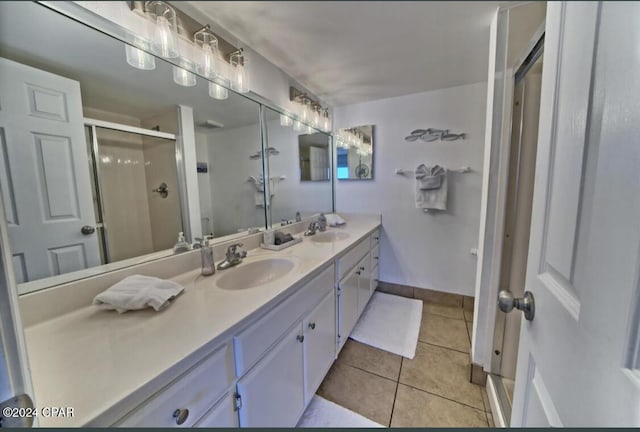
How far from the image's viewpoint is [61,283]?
2.28 ft

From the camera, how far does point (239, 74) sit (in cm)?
112

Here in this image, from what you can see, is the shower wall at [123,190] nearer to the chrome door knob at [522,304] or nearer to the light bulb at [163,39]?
the light bulb at [163,39]

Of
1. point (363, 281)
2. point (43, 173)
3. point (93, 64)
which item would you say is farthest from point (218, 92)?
point (363, 281)

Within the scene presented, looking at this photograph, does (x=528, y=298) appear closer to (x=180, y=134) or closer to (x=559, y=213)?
(x=559, y=213)

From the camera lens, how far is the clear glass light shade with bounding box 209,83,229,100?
1126mm

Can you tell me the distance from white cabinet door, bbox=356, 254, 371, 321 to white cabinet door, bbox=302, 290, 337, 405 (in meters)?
0.46

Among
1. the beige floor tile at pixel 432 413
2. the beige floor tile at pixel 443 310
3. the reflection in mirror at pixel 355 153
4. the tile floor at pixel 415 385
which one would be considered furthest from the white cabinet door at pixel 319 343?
the reflection in mirror at pixel 355 153

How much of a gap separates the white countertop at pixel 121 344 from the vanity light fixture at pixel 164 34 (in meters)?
0.82

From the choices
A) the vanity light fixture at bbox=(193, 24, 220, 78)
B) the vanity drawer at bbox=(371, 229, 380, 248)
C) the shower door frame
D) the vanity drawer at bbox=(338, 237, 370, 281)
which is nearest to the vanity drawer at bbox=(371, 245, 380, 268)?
the vanity drawer at bbox=(371, 229, 380, 248)

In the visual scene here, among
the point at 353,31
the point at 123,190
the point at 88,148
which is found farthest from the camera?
the point at 123,190

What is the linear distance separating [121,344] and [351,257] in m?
1.21

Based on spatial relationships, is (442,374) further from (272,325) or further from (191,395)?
(191,395)

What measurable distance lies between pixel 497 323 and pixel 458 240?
2.78 ft

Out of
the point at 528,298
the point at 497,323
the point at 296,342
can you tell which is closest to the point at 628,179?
the point at 528,298
